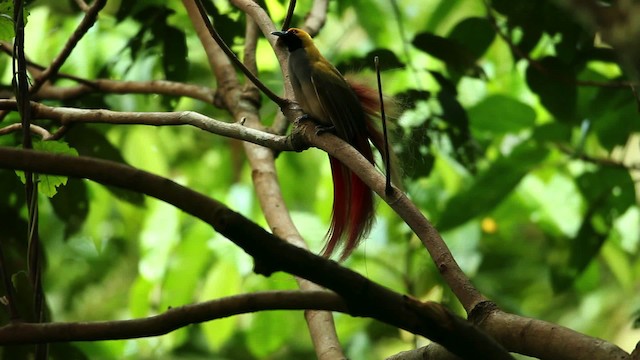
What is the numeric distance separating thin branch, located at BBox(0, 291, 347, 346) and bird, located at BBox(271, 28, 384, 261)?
687mm

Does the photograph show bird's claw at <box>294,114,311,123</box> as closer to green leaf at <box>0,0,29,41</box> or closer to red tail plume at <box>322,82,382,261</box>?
red tail plume at <box>322,82,382,261</box>

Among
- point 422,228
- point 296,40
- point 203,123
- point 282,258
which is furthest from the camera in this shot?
point 296,40

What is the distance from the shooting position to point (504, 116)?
101 inches

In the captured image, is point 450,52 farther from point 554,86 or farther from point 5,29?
point 5,29

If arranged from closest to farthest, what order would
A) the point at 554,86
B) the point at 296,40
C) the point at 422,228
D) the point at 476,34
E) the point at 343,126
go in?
the point at 422,228
the point at 343,126
the point at 296,40
the point at 554,86
the point at 476,34

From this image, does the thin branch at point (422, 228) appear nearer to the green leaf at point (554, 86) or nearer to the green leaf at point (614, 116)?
the green leaf at point (554, 86)

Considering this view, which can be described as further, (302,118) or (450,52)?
(450,52)

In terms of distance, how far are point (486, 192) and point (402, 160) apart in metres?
0.82

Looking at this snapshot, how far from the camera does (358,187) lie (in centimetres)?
168

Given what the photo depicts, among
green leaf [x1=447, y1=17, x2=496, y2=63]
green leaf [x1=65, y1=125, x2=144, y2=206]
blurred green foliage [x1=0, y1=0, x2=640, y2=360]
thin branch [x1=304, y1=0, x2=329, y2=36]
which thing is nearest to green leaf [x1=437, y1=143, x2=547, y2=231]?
blurred green foliage [x1=0, y1=0, x2=640, y2=360]

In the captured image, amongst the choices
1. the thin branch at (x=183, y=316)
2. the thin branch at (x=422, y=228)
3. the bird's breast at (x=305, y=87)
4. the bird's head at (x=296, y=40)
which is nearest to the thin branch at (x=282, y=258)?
the thin branch at (x=183, y=316)

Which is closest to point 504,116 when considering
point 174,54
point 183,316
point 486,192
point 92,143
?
point 486,192

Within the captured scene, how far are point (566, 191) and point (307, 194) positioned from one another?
0.99m

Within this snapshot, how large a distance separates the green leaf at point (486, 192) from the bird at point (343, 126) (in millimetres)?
832
